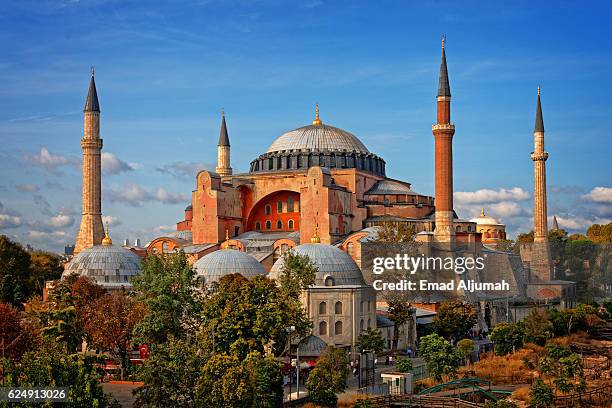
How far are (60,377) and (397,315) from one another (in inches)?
756

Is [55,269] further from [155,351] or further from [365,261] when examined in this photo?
[155,351]

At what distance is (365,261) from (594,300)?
57.5ft

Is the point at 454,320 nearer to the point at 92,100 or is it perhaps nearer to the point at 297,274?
the point at 297,274

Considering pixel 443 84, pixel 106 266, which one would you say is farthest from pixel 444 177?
pixel 106 266

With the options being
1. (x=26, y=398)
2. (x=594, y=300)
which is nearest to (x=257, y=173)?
(x=594, y=300)

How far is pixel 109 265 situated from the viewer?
37.8 metres

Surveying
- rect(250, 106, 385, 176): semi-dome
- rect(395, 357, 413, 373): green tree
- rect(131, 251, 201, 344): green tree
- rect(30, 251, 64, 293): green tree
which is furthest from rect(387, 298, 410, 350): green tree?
rect(30, 251, 64, 293): green tree

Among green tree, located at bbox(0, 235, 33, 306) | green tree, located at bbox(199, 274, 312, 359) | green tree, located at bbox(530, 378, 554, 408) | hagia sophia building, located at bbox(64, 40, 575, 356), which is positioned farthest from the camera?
green tree, located at bbox(0, 235, 33, 306)

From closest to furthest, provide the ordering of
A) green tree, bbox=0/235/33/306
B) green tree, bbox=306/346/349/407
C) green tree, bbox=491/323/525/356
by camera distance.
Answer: green tree, bbox=306/346/349/407
green tree, bbox=491/323/525/356
green tree, bbox=0/235/33/306

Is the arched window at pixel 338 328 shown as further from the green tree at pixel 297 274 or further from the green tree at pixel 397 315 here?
the green tree at pixel 397 315

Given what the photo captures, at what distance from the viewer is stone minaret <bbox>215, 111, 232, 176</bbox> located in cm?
5481

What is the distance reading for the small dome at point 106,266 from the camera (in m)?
37.3

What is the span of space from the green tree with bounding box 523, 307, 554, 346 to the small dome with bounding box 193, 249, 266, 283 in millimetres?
10398

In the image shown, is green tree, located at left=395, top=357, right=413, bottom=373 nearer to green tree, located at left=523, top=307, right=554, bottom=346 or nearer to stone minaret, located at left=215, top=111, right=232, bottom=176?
green tree, located at left=523, top=307, right=554, bottom=346
